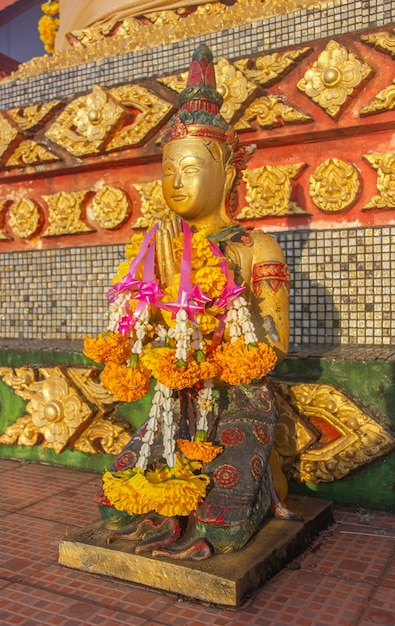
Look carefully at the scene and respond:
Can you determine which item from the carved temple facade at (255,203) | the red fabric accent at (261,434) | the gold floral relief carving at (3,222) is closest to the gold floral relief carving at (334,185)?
the carved temple facade at (255,203)

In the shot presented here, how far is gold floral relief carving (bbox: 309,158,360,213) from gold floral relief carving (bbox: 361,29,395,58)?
0.64m

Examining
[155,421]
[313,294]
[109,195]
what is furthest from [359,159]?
[155,421]

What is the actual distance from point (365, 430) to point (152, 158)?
7.97 feet

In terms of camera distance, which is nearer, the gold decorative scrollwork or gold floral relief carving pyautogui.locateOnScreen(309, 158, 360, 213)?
gold floral relief carving pyautogui.locateOnScreen(309, 158, 360, 213)

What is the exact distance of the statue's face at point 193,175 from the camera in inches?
106

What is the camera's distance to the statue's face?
8.82ft

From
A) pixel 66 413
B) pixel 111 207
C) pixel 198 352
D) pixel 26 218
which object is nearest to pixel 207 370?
pixel 198 352

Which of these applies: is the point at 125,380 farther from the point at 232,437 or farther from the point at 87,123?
the point at 87,123

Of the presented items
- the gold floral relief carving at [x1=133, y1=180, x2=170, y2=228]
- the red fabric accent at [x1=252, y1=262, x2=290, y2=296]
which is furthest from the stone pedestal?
the gold floral relief carving at [x1=133, y1=180, x2=170, y2=228]

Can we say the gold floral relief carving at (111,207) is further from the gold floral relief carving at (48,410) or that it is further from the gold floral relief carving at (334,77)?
the gold floral relief carving at (334,77)

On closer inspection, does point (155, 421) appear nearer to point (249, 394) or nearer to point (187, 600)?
point (249, 394)

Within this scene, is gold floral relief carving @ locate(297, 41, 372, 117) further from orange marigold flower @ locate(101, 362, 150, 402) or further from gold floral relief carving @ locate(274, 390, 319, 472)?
orange marigold flower @ locate(101, 362, 150, 402)

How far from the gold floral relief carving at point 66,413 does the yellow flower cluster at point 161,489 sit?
4.38ft

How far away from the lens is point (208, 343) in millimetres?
2625
